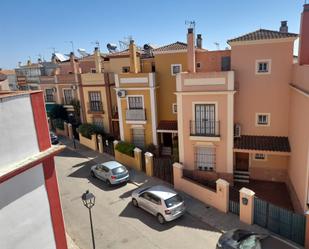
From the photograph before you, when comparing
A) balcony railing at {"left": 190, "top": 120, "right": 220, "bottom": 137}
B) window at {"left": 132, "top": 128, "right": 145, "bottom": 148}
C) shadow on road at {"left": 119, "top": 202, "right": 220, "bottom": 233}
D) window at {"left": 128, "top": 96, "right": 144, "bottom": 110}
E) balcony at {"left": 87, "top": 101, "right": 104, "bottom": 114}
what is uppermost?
window at {"left": 128, "top": 96, "right": 144, "bottom": 110}

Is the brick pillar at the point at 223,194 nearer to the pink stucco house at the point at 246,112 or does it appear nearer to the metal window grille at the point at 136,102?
the pink stucco house at the point at 246,112

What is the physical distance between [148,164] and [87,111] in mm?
11800

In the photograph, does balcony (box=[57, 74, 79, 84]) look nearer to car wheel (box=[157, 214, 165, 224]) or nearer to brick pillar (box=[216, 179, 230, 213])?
car wheel (box=[157, 214, 165, 224])

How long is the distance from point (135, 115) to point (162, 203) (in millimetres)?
10796

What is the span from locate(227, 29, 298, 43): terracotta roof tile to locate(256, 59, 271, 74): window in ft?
5.08

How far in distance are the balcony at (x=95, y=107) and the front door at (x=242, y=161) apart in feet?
47.9

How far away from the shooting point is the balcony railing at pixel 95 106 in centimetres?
2731

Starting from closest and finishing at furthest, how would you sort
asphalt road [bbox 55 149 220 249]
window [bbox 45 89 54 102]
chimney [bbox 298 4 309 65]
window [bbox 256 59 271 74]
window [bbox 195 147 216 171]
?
asphalt road [bbox 55 149 220 249]
chimney [bbox 298 4 309 65]
window [bbox 256 59 271 74]
window [bbox 195 147 216 171]
window [bbox 45 89 54 102]

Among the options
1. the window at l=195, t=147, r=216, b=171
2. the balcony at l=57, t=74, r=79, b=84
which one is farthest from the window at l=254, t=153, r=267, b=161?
the balcony at l=57, t=74, r=79, b=84

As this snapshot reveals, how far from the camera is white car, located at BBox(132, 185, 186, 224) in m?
13.5

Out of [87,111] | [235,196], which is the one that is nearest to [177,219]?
[235,196]

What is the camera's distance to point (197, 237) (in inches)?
503

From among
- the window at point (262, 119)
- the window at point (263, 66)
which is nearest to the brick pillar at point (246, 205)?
the window at point (262, 119)

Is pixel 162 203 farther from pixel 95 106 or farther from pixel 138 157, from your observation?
pixel 95 106
